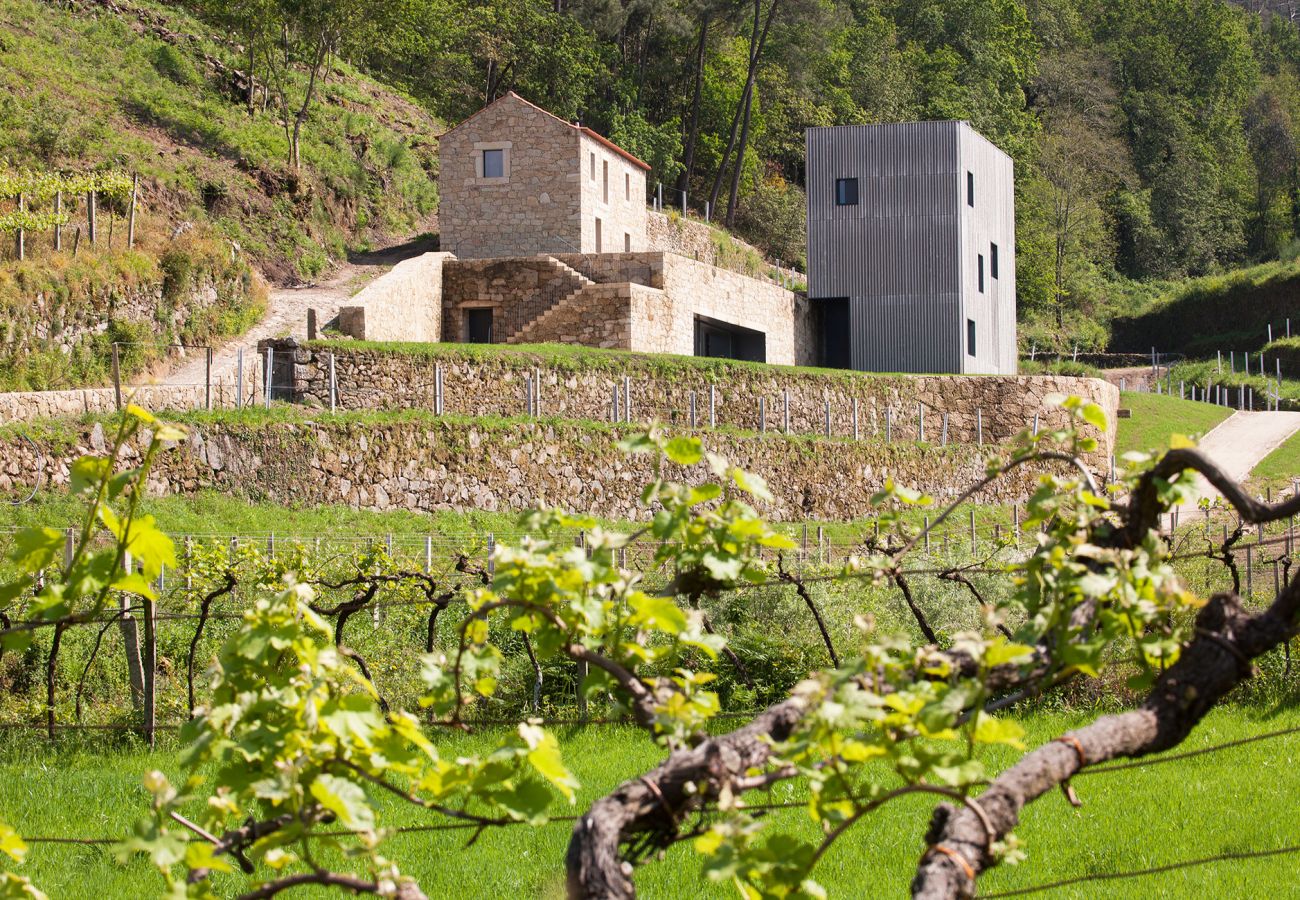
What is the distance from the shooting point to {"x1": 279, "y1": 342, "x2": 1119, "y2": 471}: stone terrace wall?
28219mm

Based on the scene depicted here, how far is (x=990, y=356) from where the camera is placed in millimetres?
45750

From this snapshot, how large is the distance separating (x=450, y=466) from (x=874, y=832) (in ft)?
58.5

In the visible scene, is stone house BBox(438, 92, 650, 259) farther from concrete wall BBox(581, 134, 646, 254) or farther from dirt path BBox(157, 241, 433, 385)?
dirt path BBox(157, 241, 433, 385)

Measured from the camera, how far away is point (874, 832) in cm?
984

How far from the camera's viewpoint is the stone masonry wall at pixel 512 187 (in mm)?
38438

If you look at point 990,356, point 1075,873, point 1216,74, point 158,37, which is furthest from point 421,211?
point 1216,74

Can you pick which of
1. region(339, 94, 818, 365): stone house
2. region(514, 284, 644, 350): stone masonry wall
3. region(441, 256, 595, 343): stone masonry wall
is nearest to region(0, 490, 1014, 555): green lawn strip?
region(339, 94, 818, 365): stone house

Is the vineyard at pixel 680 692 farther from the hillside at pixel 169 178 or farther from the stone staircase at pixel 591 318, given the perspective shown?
the stone staircase at pixel 591 318

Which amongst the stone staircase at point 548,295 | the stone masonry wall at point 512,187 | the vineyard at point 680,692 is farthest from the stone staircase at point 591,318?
the vineyard at point 680,692

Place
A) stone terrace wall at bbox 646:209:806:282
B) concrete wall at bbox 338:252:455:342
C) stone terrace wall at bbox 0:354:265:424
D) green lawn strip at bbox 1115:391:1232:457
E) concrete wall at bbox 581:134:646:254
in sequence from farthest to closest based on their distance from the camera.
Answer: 1. stone terrace wall at bbox 646:209:806:282
2. green lawn strip at bbox 1115:391:1232:457
3. concrete wall at bbox 581:134:646:254
4. concrete wall at bbox 338:252:455:342
5. stone terrace wall at bbox 0:354:265:424

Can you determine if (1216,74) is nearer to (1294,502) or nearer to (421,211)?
(421,211)

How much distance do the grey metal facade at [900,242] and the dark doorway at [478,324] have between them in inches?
475

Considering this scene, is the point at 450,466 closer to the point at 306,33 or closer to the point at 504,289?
the point at 504,289

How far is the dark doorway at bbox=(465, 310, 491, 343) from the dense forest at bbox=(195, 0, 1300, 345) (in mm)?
10106
